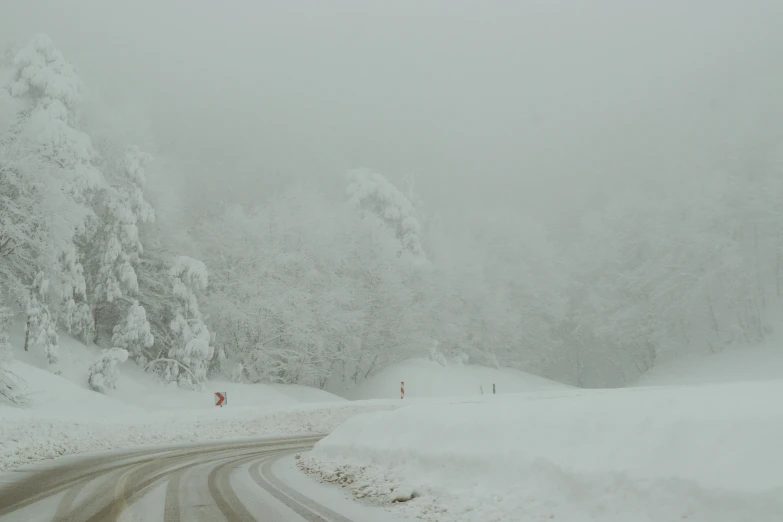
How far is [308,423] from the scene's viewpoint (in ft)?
83.0

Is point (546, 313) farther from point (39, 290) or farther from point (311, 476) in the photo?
point (311, 476)

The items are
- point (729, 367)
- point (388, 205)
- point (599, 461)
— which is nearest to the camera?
point (599, 461)

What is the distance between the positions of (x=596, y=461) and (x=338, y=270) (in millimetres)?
40697

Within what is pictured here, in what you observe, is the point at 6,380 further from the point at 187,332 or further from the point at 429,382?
the point at 429,382

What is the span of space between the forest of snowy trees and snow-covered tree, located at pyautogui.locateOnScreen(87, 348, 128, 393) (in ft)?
0.25

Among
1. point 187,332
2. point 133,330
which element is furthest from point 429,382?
point 133,330

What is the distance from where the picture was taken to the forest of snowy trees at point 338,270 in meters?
28.1

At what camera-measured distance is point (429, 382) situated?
41719 mm

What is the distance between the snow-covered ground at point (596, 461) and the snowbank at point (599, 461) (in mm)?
11

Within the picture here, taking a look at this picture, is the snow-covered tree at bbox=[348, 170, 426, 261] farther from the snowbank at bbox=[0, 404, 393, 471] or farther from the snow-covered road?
the snow-covered road

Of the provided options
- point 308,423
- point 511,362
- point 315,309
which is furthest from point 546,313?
point 308,423

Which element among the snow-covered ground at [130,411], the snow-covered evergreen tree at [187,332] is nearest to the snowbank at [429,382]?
the snow-covered ground at [130,411]

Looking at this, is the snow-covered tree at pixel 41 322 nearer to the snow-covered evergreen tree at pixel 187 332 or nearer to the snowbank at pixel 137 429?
the snow-covered evergreen tree at pixel 187 332

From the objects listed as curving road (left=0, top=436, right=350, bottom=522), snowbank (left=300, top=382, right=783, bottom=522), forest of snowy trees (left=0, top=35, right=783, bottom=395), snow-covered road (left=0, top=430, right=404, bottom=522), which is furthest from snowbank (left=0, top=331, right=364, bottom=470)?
snowbank (left=300, top=382, right=783, bottom=522)
